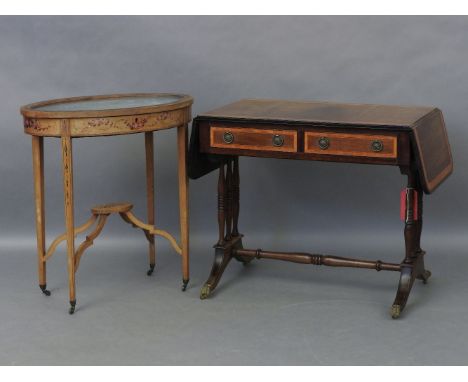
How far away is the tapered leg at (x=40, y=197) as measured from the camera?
15.7 feet

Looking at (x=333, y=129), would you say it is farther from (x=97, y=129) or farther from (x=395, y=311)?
(x=97, y=129)

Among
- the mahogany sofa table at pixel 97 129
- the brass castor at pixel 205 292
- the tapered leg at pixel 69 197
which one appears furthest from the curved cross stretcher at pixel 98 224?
the brass castor at pixel 205 292

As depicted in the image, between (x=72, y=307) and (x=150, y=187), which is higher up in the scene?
(x=150, y=187)

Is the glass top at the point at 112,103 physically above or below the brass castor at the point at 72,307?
above

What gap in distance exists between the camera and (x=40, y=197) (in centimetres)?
489

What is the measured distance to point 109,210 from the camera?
500 cm

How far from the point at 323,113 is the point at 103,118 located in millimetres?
1043

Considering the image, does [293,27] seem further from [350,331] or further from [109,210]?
[350,331]

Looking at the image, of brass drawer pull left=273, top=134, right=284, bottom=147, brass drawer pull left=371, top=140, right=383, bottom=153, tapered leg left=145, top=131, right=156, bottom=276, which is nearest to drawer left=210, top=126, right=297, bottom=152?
brass drawer pull left=273, top=134, right=284, bottom=147

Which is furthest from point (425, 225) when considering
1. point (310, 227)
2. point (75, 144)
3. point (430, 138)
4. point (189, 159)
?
point (75, 144)

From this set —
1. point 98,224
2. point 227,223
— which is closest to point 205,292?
point 227,223

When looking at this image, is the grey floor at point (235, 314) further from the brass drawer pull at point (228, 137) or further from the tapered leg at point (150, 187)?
the brass drawer pull at point (228, 137)

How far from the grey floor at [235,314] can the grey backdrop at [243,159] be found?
0.07ft

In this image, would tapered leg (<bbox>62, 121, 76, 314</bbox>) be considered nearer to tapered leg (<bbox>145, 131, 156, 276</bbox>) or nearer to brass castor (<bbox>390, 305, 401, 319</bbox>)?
tapered leg (<bbox>145, 131, 156, 276</bbox>)
